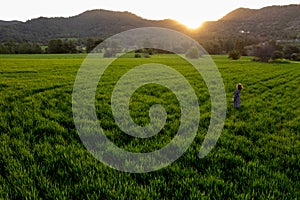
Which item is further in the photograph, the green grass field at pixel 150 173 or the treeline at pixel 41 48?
the treeline at pixel 41 48

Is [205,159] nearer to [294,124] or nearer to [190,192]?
[190,192]

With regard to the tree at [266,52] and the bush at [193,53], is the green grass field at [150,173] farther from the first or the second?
the tree at [266,52]

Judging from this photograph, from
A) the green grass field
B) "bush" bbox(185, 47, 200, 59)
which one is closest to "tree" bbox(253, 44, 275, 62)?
A: "bush" bbox(185, 47, 200, 59)

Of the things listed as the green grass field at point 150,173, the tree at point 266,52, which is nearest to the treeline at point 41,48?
the tree at point 266,52

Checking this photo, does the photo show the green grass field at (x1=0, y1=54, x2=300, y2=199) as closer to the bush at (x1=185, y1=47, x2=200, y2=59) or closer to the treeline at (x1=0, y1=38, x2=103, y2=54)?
the bush at (x1=185, y1=47, x2=200, y2=59)

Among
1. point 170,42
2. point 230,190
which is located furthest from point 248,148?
point 170,42

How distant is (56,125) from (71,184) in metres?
3.51

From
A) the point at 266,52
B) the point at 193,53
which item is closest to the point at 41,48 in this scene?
the point at 193,53

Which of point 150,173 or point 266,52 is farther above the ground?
point 266,52

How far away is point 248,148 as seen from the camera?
6.10m

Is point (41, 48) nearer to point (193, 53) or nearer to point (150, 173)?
point (193, 53)

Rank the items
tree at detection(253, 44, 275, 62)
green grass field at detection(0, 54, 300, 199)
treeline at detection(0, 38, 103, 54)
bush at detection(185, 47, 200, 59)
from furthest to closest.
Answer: treeline at detection(0, 38, 103, 54) → bush at detection(185, 47, 200, 59) → tree at detection(253, 44, 275, 62) → green grass field at detection(0, 54, 300, 199)

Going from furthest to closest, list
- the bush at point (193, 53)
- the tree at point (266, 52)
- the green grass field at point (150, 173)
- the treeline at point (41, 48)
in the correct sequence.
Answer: the treeline at point (41, 48) → the bush at point (193, 53) → the tree at point (266, 52) → the green grass field at point (150, 173)

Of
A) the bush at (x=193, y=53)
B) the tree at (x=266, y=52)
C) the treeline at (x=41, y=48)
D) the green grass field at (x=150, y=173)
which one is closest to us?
the green grass field at (x=150, y=173)
